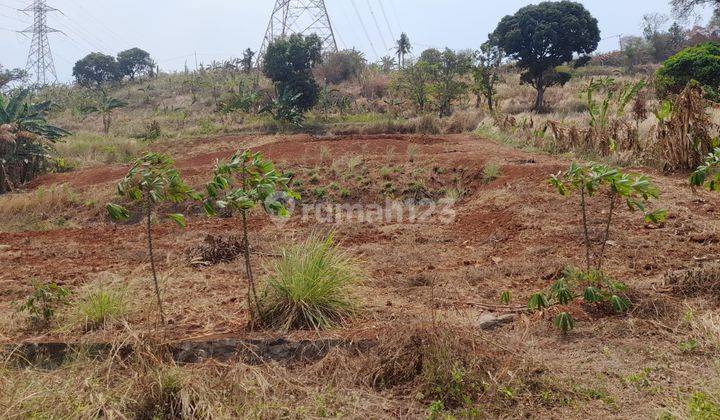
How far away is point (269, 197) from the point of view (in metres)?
3.61

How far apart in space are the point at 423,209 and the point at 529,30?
61.4 ft

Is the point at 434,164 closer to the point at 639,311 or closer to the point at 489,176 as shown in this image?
the point at 489,176

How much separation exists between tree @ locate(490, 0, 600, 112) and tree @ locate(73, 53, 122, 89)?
3171 centimetres

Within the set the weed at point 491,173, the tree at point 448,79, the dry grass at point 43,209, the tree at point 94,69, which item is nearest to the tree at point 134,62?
the tree at point 94,69

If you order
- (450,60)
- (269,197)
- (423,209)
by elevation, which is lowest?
(423,209)

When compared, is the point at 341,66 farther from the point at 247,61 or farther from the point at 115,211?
the point at 115,211

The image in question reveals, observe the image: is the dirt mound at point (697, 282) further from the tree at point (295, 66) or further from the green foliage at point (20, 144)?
the tree at point (295, 66)

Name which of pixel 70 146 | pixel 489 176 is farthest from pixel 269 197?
pixel 70 146

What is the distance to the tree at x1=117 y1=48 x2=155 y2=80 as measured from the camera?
4503 cm

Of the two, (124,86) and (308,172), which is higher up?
(124,86)

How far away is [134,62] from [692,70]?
136 feet

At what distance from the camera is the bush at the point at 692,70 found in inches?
623

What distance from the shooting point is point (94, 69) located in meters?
43.1

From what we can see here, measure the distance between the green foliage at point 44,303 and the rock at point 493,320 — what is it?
3093 mm
